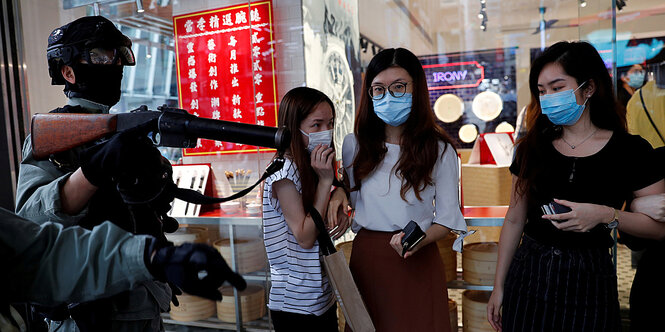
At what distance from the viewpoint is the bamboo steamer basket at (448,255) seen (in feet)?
8.07

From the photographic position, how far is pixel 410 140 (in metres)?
1.69

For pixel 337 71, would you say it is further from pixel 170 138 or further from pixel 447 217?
pixel 170 138

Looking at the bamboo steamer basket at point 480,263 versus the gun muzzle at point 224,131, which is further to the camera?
the bamboo steamer basket at point 480,263

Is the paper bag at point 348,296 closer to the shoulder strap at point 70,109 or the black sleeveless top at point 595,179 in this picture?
the black sleeveless top at point 595,179

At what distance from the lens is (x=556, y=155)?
1.51 meters

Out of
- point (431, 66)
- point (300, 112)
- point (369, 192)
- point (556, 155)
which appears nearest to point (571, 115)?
point (556, 155)

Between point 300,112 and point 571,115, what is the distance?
944 millimetres

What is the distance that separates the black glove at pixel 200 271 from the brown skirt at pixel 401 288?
3.46ft

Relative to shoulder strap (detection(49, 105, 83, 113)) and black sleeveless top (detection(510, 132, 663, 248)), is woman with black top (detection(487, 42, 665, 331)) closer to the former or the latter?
black sleeveless top (detection(510, 132, 663, 248))

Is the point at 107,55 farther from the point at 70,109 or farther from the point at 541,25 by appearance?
the point at 541,25

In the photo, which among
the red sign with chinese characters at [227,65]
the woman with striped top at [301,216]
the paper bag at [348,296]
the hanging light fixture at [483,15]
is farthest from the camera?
the hanging light fixture at [483,15]

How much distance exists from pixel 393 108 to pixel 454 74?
14.1 feet

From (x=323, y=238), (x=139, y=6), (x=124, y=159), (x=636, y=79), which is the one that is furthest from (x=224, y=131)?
(x=636, y=79)

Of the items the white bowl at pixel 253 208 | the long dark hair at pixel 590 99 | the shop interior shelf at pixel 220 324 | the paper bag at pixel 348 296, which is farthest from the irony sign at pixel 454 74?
the paper bag at pixel 348 296
